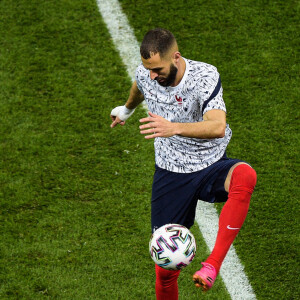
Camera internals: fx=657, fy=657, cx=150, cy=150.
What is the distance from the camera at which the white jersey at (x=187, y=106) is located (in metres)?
4.95

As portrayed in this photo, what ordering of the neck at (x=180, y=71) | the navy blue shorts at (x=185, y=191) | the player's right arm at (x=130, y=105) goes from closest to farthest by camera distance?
the neck at (x=180, y=71) < the navy blue shorts at (x=185, y=191) < the player's right arm at (x=130, y=105)

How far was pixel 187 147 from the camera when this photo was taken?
529cm

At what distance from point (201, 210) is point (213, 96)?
6.61 feet

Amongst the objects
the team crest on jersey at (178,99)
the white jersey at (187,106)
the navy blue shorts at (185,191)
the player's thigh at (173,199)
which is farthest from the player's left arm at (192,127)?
the player's thigh at (173,199)

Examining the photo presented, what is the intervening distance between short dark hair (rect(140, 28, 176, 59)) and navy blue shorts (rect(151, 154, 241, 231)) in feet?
3.51

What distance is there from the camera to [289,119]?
750cm

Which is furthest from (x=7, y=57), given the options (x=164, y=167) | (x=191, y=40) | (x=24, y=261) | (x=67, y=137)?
(x=164, y=167)

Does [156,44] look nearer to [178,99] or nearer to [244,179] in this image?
[178,99]

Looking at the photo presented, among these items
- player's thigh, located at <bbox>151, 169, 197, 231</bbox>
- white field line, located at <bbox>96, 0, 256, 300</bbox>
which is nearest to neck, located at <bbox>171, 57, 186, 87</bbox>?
player's thigh, located at <bbox>151, 169, 197, 231</bbox>

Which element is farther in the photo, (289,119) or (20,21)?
(20,21)

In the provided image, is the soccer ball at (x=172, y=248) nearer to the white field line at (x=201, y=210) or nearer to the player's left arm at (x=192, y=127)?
the player's left arm at (x=192, y=127)

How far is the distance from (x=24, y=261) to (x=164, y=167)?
1731 mm

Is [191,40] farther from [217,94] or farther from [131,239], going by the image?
[217,94]

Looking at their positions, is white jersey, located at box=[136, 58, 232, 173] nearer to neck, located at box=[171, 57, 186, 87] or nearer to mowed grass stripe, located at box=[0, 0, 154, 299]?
neck, located at box=[171, 57, 186, 87]
